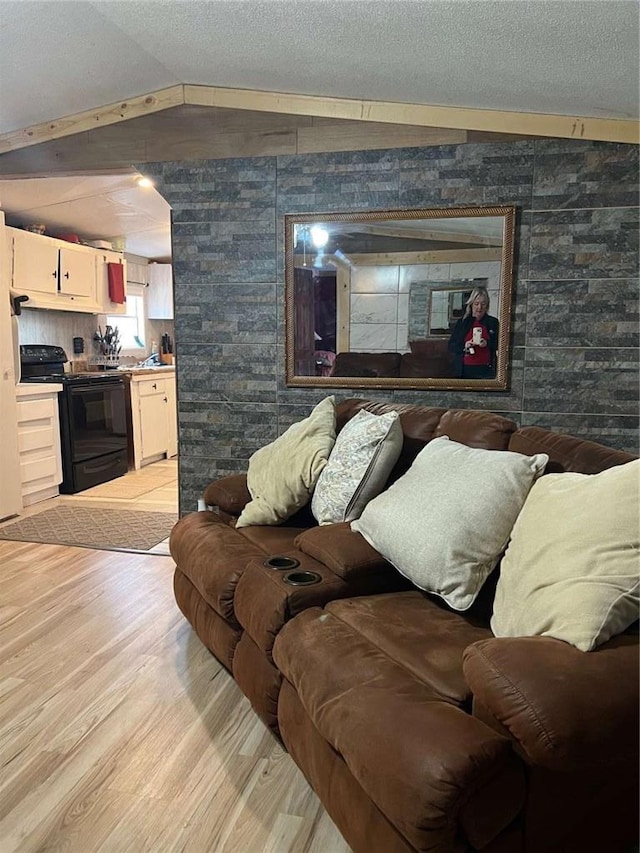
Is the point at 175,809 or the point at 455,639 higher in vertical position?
the point at 455,639

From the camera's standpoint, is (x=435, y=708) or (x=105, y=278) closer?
(x=435, y=708)

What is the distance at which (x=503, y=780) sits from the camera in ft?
3.85

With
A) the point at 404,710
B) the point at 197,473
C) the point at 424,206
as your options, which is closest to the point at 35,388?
the point at 197,473

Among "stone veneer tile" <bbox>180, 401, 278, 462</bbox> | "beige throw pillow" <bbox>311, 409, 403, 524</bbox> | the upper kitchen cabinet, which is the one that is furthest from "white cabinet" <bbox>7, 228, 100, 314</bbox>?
"beige throw pillow" <bbox>311, 409, 403, 524</bbox>

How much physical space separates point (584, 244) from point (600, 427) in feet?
3.12

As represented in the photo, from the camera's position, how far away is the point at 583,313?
3.12m

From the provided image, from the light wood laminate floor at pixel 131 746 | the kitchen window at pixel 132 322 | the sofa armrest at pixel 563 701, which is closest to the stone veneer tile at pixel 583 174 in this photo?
the sofa armrest at pixel 563 701

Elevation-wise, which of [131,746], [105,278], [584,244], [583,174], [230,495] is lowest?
[131,746]

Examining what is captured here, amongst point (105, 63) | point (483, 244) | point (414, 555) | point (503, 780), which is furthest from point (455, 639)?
point (105, 63)

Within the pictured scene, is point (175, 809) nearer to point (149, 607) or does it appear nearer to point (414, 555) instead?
point (414, 555)

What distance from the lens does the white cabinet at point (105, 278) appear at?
5692 mm

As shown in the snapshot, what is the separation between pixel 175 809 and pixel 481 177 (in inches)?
120

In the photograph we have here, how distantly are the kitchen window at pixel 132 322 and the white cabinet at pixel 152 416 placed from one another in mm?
806

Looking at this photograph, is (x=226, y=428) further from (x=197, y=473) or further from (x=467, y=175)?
(x=467, y=175)
